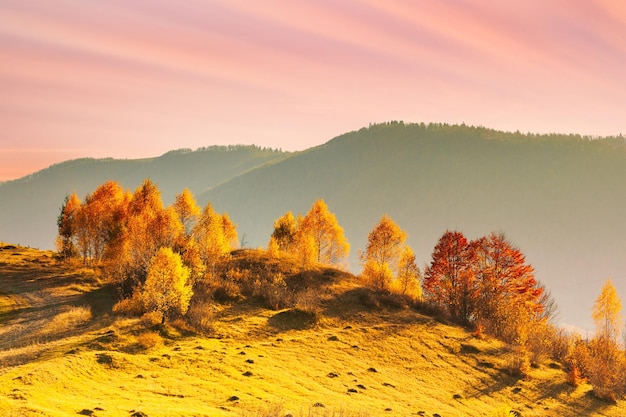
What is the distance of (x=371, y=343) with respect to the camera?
6488 centimetres

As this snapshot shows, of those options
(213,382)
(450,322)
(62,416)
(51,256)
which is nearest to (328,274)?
(450,322)

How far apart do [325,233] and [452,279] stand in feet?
110

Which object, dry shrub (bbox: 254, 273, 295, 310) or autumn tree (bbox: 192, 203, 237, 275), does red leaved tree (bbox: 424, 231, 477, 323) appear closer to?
dry shrub (bbox: 254, 273, 295, 310)

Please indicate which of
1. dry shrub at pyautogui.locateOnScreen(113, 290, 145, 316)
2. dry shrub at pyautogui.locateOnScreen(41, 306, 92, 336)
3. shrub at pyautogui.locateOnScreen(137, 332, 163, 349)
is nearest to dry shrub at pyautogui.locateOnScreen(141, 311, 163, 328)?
shrub at pyautogui.locateOnScreen(137, 332, 163, 349)

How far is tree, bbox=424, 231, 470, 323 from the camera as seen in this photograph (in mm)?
89250

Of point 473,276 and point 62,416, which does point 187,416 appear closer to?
point 62,416

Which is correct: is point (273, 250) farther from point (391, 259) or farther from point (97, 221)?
point (97, 221)

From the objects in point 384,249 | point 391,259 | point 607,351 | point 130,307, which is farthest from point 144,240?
point 607,351

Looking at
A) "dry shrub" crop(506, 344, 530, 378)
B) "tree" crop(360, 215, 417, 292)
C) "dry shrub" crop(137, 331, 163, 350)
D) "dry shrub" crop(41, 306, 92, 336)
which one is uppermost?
"tree" crop(360, 215, 417, 292)

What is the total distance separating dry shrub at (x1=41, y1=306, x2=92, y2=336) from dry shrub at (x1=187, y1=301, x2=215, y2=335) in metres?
12.1

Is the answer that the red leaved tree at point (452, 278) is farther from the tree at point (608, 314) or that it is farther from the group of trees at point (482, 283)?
the tree at point (608, 314)

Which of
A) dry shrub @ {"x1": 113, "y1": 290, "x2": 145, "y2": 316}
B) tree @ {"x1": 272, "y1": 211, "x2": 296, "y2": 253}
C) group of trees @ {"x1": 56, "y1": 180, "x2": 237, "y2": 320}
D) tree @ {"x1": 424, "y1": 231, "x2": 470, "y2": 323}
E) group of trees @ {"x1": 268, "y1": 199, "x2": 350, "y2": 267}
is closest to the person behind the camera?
group of trees @ {"x1": 56, "y1": 180, "x2": 237, "y2": 320}

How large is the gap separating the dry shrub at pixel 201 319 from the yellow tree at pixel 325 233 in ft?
160

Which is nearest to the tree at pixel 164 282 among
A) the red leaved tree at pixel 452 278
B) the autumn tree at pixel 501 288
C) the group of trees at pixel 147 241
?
the group of trees at pixel 147 241
